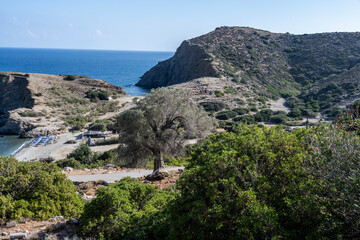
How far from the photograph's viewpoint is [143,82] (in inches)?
3949

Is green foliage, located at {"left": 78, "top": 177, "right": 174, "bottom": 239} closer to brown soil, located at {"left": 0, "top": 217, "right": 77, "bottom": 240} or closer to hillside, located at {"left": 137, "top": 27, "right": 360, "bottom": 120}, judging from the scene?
brown soil, located at {"left": 0, "top": 217, "right": 77, "bottom": 240}

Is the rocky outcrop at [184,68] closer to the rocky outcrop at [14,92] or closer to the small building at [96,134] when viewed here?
the small building at [96,134]

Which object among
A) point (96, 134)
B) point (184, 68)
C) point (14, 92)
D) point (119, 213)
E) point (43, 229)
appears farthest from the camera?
point (184, 68)

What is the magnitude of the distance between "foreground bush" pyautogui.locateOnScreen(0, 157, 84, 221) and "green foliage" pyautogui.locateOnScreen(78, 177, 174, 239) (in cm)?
168

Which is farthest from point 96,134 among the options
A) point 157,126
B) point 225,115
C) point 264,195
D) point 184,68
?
point 184,68

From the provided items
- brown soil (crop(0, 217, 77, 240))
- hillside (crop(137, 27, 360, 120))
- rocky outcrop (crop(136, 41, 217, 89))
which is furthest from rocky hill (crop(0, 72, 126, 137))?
brown soil (crop(0, 217, 77, 240))

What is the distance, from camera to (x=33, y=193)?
905 cm

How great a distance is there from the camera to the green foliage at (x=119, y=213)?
7.46 metres

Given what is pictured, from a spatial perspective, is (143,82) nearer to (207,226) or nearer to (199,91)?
(199,91)

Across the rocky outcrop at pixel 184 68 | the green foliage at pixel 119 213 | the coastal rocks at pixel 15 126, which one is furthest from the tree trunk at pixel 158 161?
the rocky outcrop at pixel 184 68

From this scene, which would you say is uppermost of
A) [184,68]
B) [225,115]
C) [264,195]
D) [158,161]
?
[184,68]

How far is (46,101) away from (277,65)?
169 feet

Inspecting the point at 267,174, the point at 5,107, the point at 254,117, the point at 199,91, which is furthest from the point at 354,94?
the point at 5,107

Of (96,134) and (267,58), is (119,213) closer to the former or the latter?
(96,134)
